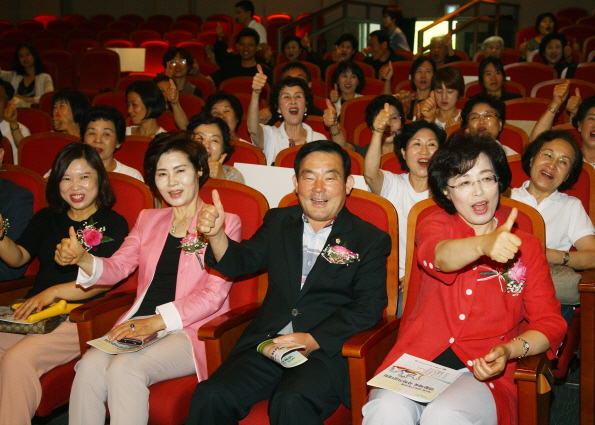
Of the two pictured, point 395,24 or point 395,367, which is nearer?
point 395,367

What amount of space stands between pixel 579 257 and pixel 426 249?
0.84 m

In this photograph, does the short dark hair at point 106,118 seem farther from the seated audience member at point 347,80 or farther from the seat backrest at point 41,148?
the seated audience member at point 347,80

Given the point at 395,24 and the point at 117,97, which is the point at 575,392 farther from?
the point at 395,24

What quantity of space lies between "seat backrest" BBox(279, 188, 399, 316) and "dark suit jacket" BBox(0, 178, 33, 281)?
1.21m

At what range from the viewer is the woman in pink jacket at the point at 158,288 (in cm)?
196

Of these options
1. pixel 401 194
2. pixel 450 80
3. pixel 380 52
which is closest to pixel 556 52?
pixel 380 52

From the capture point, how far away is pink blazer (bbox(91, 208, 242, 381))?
7.06 feet

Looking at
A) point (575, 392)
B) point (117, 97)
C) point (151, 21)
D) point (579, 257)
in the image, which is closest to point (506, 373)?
point (579, 257)

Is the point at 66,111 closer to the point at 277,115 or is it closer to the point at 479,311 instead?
the point at 277,115

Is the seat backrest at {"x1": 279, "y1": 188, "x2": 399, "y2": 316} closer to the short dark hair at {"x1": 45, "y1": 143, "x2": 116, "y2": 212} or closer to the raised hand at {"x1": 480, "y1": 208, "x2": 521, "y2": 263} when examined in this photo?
the raised hand at {"x1": 480, "y1": 208, "x2": 521, "y2": 263}

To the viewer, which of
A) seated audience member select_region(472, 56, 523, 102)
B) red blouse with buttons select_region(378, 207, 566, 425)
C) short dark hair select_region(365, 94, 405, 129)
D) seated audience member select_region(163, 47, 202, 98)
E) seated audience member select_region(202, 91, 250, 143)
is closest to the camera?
red blouse with buttons select_region(378, 207, 566, 425)

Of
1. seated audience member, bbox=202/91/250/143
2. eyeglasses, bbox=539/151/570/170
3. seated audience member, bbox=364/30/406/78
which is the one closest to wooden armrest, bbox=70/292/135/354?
seated audience member, bbox=202/91/250/143

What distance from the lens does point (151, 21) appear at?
10453 millimetres

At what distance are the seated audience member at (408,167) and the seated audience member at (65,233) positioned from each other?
1.13 m
